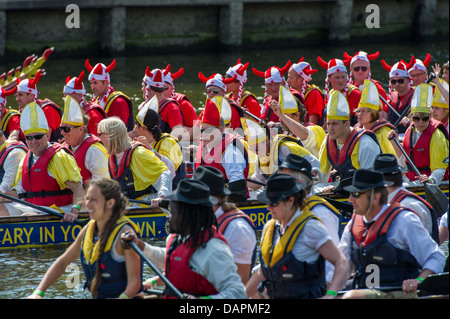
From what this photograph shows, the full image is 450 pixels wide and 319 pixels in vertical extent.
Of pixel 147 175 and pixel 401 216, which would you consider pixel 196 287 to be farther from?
pixel 147 175

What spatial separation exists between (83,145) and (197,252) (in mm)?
4637

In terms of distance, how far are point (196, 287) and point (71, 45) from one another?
20081 millimetres

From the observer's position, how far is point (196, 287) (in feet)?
19.8

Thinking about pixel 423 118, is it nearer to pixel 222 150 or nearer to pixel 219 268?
pixel 222 150

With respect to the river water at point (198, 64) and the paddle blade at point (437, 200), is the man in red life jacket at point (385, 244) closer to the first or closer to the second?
the paddle blade at point (437, 200)

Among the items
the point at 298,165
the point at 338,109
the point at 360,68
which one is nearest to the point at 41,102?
the point at 338,109

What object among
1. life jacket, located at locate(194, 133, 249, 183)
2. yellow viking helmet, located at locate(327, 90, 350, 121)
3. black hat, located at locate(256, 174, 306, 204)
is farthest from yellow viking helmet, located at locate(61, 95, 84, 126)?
black hat, located at locate(256, 174, 306, 204)

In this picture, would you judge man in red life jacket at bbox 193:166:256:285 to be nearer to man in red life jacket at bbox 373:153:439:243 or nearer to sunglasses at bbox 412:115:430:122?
man in red life jacket at bbox 373:153:439:243

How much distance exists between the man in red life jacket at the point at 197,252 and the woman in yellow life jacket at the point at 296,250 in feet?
1.91

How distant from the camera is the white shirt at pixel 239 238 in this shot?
6785 mm

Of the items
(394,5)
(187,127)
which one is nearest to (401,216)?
(187,127)

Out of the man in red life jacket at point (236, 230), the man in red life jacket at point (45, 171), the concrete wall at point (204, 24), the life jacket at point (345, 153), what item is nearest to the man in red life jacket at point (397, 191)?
the man in red life jacket at point (236, 230)

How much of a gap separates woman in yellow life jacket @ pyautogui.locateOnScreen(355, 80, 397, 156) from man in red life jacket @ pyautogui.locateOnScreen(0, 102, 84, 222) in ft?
11.4

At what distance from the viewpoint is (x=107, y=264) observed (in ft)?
21.1
